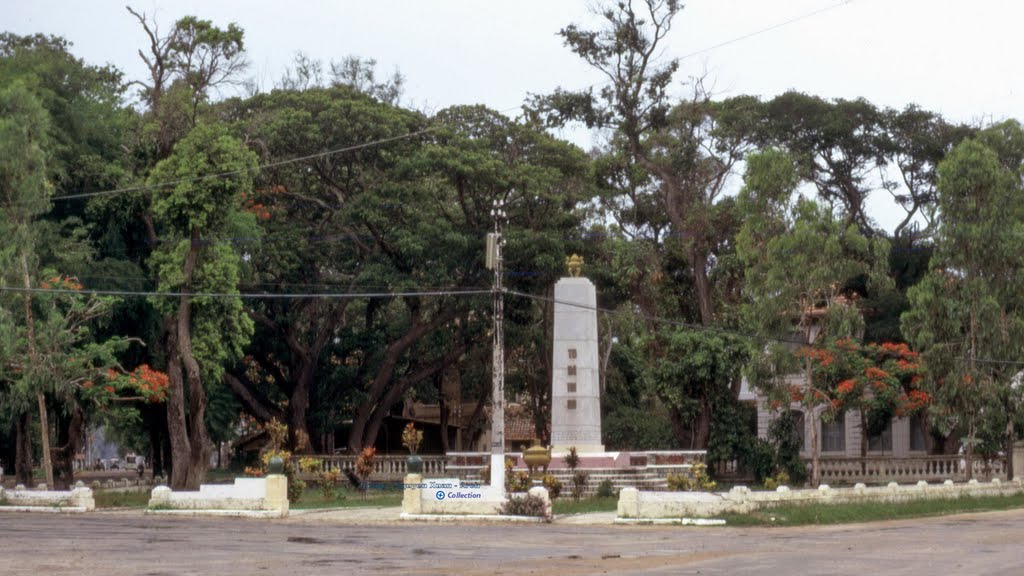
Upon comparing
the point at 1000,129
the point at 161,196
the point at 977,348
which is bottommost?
the point at 977,348

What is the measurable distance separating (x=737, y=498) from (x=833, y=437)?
29.6 m

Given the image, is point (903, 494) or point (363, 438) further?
point (363, 438)

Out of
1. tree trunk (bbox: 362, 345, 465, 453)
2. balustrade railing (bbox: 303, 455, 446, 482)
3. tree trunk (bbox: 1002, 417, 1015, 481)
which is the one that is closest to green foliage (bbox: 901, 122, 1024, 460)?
tree trunk (bbox: 1002, 417, 1015, 481)

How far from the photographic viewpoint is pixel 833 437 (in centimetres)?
5762

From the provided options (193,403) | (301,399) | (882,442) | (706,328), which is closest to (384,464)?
(301,399)

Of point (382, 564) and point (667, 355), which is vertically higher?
point (667, 355)

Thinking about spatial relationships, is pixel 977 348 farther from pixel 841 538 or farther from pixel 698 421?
pixel 841 538

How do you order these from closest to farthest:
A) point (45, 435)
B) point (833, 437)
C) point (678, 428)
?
point (45, 435), point (678, 428), point (833, 437)

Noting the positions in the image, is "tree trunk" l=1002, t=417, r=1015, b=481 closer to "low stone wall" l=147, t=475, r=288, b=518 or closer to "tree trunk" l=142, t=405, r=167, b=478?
"low stone wall" l=147, t=475, r=288, b=518

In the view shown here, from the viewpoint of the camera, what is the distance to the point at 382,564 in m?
17.3

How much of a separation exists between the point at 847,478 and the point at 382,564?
32723 millimetres

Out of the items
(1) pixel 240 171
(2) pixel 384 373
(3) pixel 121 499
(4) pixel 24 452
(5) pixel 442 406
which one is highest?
(1) pixel 240 171

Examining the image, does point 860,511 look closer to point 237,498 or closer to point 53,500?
point 237,498

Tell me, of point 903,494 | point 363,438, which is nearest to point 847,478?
point 903,494
